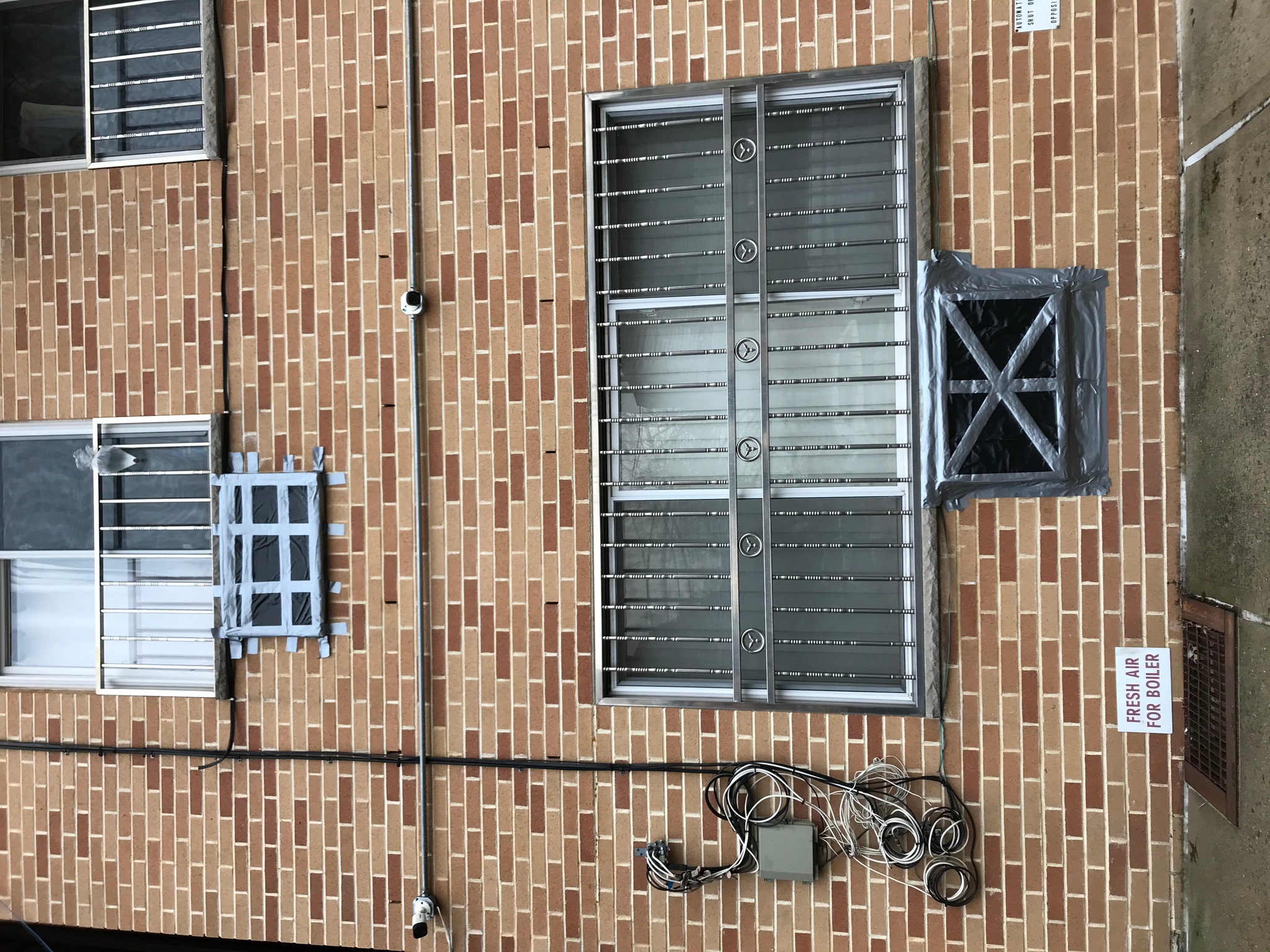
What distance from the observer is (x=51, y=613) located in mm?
4227

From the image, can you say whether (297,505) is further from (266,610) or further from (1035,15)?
(1035,15)

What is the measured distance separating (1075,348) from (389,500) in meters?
3.18

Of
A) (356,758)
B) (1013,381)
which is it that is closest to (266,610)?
(356,758)

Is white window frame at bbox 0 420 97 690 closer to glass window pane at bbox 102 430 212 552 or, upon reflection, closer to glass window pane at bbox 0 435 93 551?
glass window pane at bbox 0 435 93 551

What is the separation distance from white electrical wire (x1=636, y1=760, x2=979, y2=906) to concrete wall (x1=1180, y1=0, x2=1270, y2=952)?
2.98 feet

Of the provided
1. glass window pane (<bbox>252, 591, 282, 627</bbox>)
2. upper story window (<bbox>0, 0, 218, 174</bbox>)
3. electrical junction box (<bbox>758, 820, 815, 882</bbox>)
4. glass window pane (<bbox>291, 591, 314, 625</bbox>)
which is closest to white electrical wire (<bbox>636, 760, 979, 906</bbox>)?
electrical junction box (<bbox>758, 820, 815, 882</bbox>)

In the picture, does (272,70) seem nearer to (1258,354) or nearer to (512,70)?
(512,70)

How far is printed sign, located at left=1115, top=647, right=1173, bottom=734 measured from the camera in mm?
3354

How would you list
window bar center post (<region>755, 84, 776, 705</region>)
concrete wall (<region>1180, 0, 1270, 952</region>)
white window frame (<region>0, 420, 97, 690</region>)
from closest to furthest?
concrete wall (<region>1180, 0, 1270, 952</region>)
window bar center post (<region>755, 84, 776, 705</region>)
white window frame (<region>0, 420, 97, 690</region>)

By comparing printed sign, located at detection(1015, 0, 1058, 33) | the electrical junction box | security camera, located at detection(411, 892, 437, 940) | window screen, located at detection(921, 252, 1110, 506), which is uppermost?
printed sign, located at detection(1015, 0, 1058, 33)

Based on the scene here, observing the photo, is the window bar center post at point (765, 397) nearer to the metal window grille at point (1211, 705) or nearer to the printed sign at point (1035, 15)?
the printed sign at point (1035, 15)

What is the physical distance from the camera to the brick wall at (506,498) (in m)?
3.42

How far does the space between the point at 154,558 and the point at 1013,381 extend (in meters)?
4.24

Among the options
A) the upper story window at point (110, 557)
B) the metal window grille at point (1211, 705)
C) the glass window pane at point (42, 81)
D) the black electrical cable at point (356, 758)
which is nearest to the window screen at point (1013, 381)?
the metal window grille at point (1211, 705)
